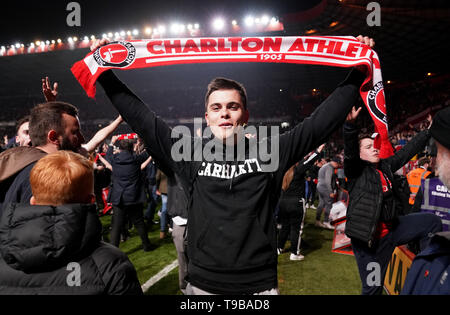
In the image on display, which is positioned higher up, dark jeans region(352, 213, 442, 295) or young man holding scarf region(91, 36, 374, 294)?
young man holding scarf region(91, 36, 374, 294)

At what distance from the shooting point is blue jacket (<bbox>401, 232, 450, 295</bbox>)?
3.55 ft

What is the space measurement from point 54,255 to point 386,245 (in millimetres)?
3215

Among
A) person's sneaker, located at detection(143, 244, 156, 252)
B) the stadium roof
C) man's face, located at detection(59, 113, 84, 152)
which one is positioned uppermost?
the stadium roof

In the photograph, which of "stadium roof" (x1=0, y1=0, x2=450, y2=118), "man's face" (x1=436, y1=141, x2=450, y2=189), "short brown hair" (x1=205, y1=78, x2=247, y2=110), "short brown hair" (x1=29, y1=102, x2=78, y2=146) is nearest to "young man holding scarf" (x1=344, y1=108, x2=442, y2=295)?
"short brown hair" (x1=205, y1=78, x2=247, y2=110)

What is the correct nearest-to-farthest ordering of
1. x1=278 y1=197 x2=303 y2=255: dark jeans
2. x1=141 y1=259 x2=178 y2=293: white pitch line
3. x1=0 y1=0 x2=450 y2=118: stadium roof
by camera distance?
1. x1=141 y1=259 x2=178 y2=293: white pitch line
2. x1=278 y1=197 x2=303 y2=255: dark jeans
3. x1=0 y1=0 x2=450 y2=118: stadium roof

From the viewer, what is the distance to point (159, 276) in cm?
452

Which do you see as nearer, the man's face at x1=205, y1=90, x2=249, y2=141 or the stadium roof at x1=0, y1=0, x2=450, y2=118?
the man's face at x1=205, y1=90, x2=249, y2=141

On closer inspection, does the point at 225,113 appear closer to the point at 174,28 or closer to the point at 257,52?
the point at 257,52

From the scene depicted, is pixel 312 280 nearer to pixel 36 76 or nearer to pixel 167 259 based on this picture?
pixel 167 259

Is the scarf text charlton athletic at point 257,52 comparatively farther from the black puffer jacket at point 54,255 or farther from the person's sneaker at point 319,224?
the person's sneaker at point 319,224

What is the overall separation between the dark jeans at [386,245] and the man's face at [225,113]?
233cm

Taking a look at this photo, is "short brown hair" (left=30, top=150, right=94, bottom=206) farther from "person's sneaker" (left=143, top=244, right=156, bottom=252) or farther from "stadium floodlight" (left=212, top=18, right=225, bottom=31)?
"stadium floodlight" (left=212, top=18, right=225, bottom=31)

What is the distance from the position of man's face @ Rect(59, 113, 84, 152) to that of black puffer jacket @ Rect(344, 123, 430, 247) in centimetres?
245

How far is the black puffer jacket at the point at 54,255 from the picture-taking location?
3.91 ft
